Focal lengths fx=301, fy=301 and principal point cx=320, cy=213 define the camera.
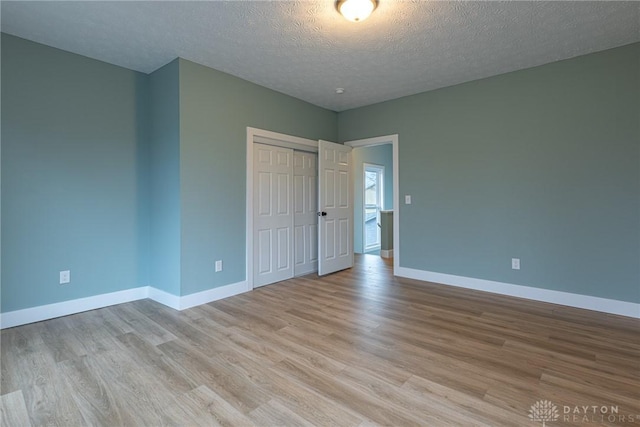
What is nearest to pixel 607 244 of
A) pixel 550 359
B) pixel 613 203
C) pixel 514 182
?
pixel 613 203

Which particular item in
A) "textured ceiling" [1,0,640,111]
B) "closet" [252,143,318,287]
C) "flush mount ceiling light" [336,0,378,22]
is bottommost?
"closet" [252,143,318,287]

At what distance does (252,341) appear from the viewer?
2.38m

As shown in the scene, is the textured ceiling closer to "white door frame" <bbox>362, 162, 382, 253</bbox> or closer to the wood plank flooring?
the wood plank flooring

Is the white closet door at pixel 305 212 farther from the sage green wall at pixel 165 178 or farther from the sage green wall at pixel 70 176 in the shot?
the sage green wall at pixel 70 176

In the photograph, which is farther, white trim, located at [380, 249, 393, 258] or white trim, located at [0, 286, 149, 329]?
white trim, located at [380, 249, 393, 258]

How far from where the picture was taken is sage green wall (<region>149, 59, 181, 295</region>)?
3.11m

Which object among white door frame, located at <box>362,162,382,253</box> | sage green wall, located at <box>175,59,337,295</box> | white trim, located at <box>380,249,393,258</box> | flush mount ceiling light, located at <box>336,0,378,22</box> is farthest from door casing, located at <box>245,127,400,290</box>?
white door frame, located at <box>362,162,382,253</box>

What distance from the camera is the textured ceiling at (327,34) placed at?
7.47 feet

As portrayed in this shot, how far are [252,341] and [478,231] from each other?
294 cm

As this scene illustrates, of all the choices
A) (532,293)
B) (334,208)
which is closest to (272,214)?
(334,208)

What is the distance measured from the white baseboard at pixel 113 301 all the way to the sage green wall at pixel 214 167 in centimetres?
9

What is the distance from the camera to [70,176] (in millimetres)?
2947

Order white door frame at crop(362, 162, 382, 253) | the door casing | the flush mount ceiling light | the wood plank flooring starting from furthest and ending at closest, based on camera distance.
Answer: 1. white door frame at crop(362, 162, 382, 253)
2. the door casing
3. the flush mount ceiling light
4. the wood plank flooring

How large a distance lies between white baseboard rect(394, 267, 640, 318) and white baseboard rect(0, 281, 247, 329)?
7.95ft
